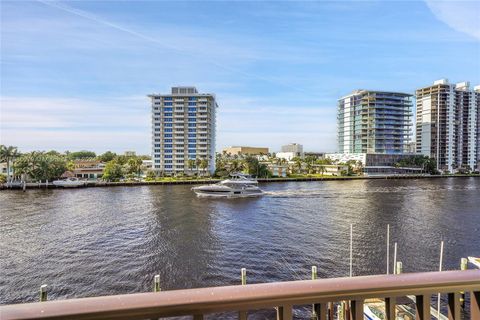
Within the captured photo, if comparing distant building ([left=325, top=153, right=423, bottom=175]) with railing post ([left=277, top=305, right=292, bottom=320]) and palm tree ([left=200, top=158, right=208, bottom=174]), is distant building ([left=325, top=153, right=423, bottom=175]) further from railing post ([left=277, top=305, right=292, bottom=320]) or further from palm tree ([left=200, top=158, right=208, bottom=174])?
railing post ([left=277, top=305, right=292, bottom=320])

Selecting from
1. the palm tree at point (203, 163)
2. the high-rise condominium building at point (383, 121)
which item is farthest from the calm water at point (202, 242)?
the high-rise condominium building at point (383, 121)

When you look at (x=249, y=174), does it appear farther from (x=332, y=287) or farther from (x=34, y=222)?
(x=332, y=287)

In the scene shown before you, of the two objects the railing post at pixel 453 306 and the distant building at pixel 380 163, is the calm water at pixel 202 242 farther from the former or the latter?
the distant building at pixel 380 163

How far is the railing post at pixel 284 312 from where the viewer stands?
146 cm

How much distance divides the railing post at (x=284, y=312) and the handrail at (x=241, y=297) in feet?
0.09

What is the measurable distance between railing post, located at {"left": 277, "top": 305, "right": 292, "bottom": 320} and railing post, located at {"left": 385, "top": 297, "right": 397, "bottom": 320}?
0.52 meters

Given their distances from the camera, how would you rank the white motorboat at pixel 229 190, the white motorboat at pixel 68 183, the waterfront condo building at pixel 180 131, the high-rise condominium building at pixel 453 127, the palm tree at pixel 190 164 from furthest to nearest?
the high-rise condominium building at pixel 453 127
the waterfront condo building at pixel 180 131
the palm tree at pixel 190 164
the white motorboat at pixel 68 183
the white motorboat at pixel 229 190

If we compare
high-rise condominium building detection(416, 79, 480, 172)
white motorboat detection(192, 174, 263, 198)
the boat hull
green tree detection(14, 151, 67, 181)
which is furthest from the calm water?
high-rise condominium building detection(416, 79, 480, 172)

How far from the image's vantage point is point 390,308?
5.29 ft

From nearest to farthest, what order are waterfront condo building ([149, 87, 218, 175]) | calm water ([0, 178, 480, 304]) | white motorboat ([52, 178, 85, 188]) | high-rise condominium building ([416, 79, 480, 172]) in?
calm water ([0, 178, 480, 304])
white motorboat ([52, 178, 85, 188])
waterfront condo building ([149, 87, 218, 175])
high-rise condominium building ([416, 79, 480, 172])

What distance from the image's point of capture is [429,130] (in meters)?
119

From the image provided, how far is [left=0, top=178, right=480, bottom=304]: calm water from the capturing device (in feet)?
56.6

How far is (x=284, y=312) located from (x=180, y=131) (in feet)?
287

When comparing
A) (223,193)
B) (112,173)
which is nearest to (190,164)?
(112,173)
